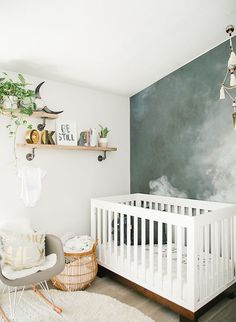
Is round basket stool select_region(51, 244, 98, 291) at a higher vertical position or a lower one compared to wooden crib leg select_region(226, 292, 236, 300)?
higher

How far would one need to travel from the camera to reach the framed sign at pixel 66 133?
115 inches

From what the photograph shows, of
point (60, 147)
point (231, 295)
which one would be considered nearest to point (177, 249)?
A: point (231, 295)

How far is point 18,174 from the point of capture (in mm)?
2613

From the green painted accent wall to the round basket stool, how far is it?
4.30 feet

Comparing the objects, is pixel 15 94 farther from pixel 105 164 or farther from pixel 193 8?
pixel 193 8

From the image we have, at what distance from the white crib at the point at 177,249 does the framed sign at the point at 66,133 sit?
0.74 m

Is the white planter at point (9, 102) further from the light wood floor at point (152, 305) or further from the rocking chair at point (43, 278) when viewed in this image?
the light wood floor at point (152, 305)

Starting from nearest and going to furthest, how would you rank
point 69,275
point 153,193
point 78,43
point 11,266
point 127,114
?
point 11,266 < point 78,43 < point 69,275 < point 153,193 < point 127,114

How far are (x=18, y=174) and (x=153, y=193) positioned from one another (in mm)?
1672

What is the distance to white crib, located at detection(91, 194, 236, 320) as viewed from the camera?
6.64 feet

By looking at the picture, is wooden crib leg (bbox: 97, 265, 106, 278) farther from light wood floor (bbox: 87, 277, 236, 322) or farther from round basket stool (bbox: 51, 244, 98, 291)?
round basket stool (bbox: 51, 244, 98, 291)

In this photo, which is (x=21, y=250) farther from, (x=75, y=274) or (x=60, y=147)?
(x=60, y=147)

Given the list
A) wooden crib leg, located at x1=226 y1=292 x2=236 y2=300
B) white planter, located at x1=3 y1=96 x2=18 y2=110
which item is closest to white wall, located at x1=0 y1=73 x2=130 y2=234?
white planter, located at x1=3 y1=96 x2=18 y2=110

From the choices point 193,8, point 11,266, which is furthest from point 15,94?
point 193,8
